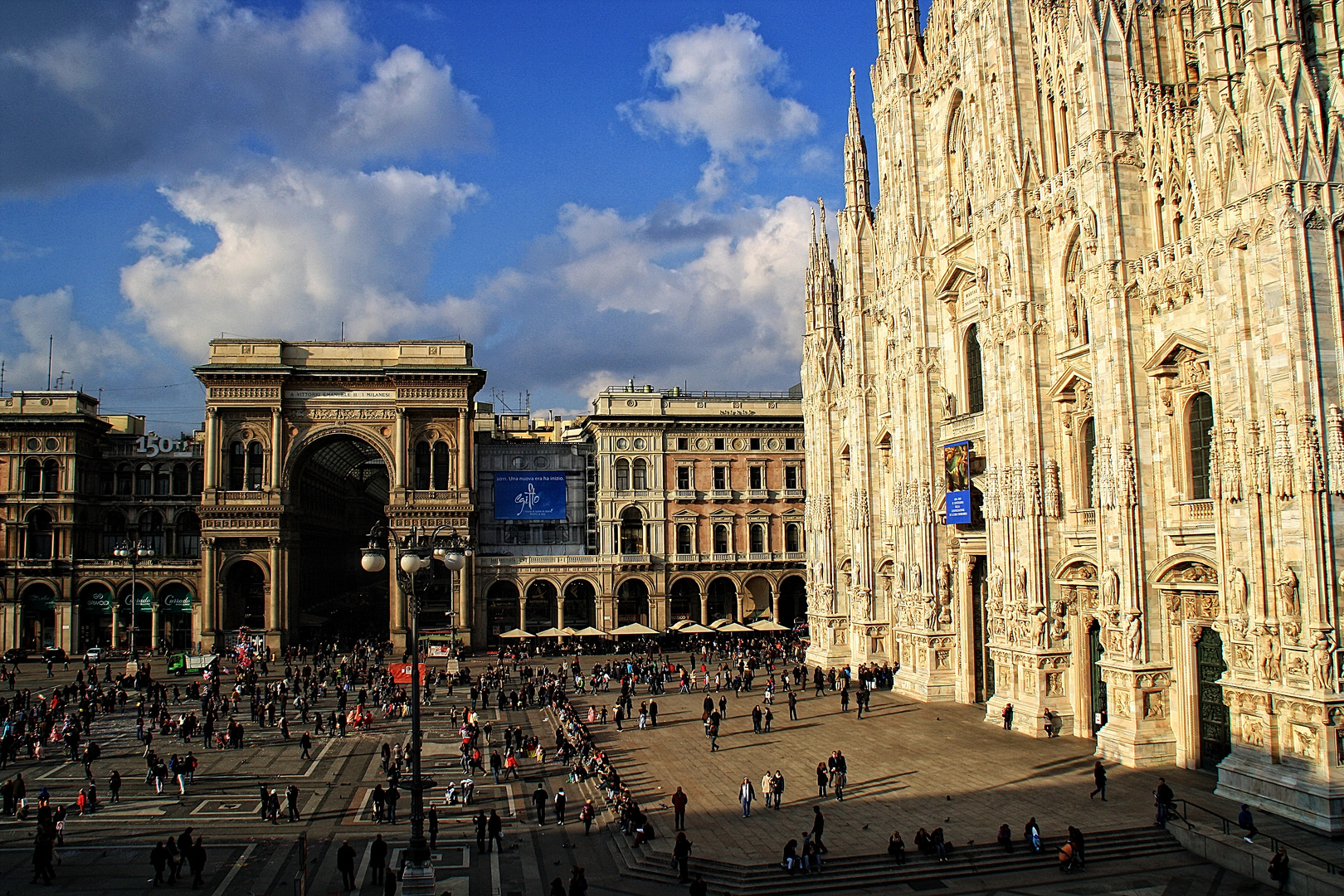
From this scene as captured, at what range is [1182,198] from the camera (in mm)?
27797

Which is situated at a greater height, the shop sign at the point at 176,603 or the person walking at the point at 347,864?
the shop sign at the point at 176,603

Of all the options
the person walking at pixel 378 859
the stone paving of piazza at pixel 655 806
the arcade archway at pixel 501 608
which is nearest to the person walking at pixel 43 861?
the stone paving of piazza at pixel 655 806

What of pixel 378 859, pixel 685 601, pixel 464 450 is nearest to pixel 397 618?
pixel 464 450

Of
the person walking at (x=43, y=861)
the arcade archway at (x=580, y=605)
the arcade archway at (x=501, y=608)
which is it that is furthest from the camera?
the arcade archway at (x=580, y=605)

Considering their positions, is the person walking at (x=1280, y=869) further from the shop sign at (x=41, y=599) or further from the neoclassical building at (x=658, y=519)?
the shop sign at (x=41, y=599)

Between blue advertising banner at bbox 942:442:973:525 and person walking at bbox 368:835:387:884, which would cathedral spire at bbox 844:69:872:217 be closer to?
blue advertising banner at bbox 942:442:973:525

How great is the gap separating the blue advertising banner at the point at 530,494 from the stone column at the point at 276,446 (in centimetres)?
1380

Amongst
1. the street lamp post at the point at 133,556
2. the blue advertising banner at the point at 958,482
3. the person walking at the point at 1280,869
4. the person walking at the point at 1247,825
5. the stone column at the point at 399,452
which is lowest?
the person walking at the point at 1280,869

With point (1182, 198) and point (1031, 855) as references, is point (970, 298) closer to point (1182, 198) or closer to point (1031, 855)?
point (1182, 198)

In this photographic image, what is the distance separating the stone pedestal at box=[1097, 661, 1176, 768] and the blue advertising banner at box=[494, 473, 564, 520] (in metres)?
45.8

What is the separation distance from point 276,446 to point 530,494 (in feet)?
53.8

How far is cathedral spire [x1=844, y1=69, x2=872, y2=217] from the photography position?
166 ft

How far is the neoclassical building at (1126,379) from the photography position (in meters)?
23.3

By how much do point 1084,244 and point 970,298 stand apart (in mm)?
8763
